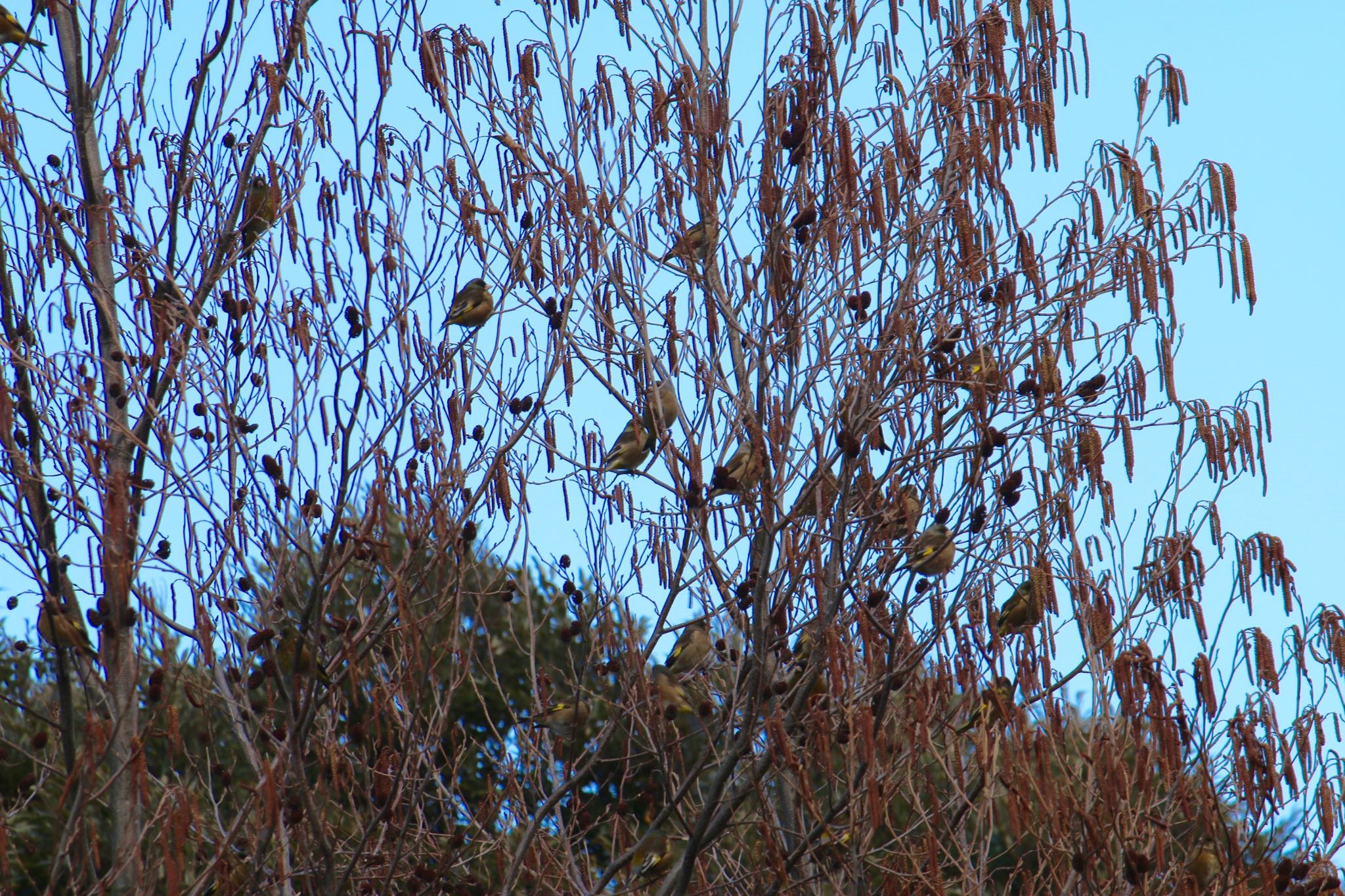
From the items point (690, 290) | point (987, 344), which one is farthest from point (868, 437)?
point (690, 290)

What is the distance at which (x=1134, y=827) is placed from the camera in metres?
4.99

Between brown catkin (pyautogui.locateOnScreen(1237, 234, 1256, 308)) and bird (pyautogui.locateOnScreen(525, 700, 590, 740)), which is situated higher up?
brown catkin (pyautogui.locateOnScreen(1237, 234, 1256, 308))

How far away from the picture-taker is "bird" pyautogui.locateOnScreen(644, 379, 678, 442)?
17.6ft

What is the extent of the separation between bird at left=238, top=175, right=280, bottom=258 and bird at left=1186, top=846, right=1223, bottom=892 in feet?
14.5

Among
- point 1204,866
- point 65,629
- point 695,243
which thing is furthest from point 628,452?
point 1204,866

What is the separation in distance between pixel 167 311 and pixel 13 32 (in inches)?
72.1

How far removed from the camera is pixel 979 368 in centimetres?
512

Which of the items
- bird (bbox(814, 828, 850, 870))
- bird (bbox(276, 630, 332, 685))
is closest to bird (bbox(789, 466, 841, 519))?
bird (bbox(814, 828, 850, 870))

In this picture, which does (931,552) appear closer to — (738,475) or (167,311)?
(738,475)

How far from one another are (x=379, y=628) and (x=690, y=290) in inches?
67.2

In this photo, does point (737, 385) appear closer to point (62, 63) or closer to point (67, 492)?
point (67, 492)

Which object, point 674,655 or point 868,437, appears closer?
point 868,437

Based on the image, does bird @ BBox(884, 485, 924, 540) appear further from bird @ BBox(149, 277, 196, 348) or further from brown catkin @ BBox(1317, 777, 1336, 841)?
bird @ BBox(149, 277, 196, 348)

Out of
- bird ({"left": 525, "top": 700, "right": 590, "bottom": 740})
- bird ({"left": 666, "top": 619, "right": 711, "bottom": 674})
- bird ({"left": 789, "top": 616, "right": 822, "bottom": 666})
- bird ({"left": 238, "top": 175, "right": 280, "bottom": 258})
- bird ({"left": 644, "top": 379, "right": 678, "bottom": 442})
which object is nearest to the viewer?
bird ({"left": 789, "top": 616, "right": 822, "bottom": 666})
